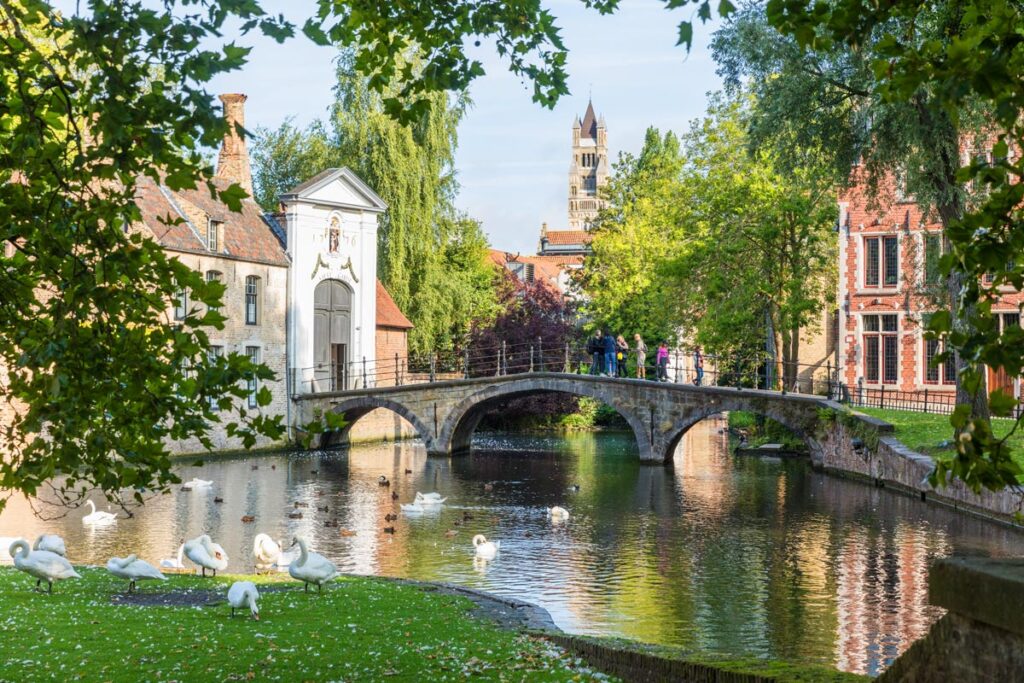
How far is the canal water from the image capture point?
1292 cm

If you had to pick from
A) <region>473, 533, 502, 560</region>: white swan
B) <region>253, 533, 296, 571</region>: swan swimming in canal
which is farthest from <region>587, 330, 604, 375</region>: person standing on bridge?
<region>253, 533, 296, 571</region>: swan swimming in canal

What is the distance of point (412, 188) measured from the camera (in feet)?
131

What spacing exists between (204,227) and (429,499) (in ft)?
48.0

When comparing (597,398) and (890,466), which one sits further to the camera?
(597,398)

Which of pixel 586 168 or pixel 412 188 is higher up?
pixel 586 168

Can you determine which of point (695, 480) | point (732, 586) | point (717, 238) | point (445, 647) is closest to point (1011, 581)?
point (445, 647)

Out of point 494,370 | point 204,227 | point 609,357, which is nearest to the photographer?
point 204,227

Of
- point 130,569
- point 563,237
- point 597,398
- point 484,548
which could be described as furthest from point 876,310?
point 563,237

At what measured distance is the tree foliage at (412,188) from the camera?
39688mm

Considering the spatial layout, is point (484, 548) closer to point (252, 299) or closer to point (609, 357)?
point (609, 357)

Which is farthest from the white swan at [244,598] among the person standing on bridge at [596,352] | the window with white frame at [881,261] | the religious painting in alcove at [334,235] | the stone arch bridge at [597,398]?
the religious painting in alcove at [334,235]

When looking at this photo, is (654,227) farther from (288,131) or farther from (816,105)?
(816,105)

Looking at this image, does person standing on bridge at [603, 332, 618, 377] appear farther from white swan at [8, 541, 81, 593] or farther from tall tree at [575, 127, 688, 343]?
white swan at [8, 541, 81, 593]

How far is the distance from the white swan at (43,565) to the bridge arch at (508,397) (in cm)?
2149
